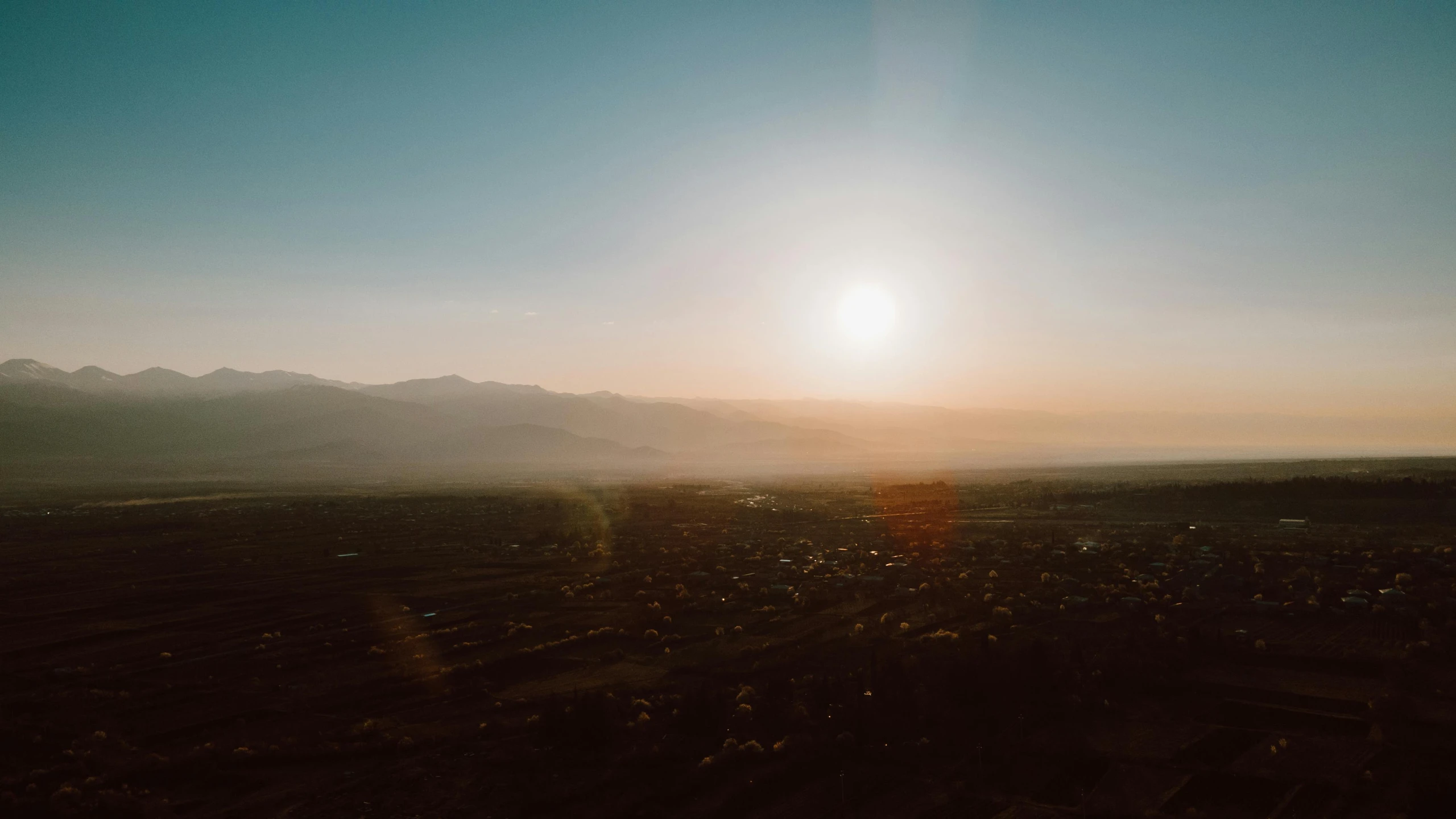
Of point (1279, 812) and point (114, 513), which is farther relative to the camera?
point (114, 513)

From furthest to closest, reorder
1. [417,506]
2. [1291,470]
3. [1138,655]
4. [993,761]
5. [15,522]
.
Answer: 1. [1291,470]
2. [417,506]
3. [15,522]
4. [1138,655]
5. [993,761]

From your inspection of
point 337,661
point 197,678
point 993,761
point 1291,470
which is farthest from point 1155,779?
point 1291,470

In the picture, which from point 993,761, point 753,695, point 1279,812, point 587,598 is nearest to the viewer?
point 1279,812

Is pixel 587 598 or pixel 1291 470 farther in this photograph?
pixel 1291 470

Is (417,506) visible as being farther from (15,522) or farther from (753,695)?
(753,695)

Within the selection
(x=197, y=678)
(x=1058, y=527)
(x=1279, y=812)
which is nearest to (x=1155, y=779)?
(x=1279, y=812)

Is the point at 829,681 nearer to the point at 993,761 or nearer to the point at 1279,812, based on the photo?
the point at 993,761
